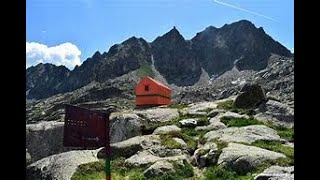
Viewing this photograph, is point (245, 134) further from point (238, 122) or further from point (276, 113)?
point (276, 113)

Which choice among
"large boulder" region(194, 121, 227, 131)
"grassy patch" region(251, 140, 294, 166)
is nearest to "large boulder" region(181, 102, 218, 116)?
"large boulder" region(194, 121, 227, 131)

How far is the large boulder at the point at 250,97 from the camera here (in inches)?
2034

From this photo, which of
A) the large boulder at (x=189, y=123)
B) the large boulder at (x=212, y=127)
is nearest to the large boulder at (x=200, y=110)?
the large boulder at (x=189, y=123)

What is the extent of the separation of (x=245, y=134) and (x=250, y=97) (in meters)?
17.3

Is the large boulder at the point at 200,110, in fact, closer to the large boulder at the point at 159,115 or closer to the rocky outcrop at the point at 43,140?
the large boulder at the point at 159,115

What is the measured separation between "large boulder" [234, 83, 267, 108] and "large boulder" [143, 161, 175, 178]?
1043 inches

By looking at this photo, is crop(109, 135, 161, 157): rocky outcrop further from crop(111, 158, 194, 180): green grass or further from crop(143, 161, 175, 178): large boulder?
crop(143, 161, 175, 178): large boulder

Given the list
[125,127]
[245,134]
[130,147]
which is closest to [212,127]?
[245,134]

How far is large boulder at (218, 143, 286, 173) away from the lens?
26172mm

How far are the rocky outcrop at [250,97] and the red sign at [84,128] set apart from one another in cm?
3638

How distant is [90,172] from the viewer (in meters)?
28.2
